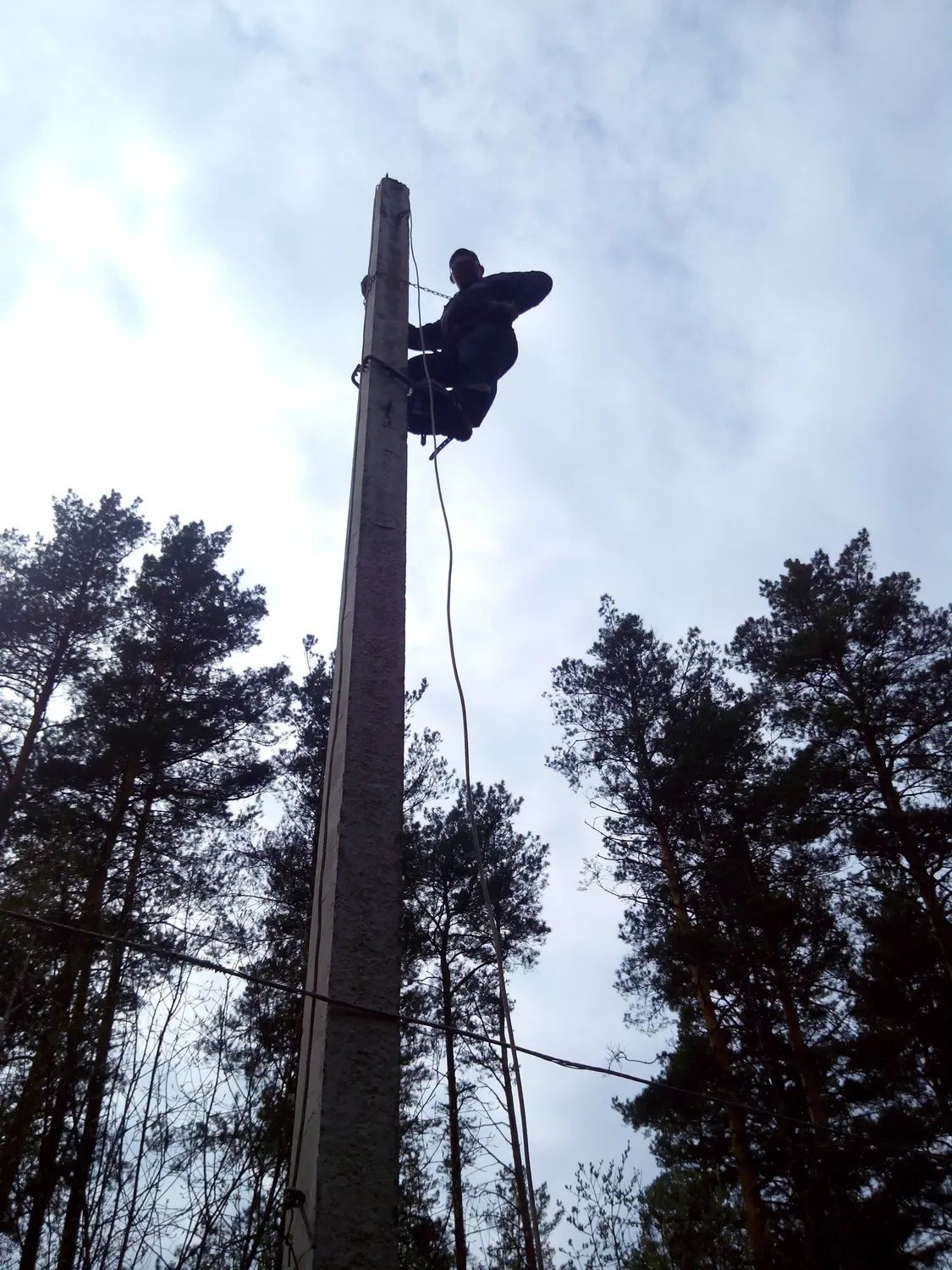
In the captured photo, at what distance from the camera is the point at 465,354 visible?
4133 millimetres

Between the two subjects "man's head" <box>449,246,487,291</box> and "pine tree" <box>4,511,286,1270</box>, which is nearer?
"man's head" <box>449,246,487,291</box>

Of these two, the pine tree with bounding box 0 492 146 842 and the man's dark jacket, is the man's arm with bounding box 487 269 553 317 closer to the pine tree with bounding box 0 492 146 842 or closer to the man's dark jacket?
the man's dark jacket

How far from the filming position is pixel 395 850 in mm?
2352

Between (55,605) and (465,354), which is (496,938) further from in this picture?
(55,605)

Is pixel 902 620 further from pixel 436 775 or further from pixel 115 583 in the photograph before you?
pixel 115 583

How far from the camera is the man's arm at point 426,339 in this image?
4.17 m

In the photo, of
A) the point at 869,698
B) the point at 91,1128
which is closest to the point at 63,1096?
the point at 91,1128

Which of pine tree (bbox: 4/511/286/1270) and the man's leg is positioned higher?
pine tree (bbox: 4/511/286/1270)

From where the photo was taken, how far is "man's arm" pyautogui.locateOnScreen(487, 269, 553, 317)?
443cm

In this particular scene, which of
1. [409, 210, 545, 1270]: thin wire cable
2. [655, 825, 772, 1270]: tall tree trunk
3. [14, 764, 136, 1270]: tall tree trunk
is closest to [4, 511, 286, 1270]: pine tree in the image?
[14, 764, 136, 1270]: tall tree trunk

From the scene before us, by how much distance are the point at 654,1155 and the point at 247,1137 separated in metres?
9.82

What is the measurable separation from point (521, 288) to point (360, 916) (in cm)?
328

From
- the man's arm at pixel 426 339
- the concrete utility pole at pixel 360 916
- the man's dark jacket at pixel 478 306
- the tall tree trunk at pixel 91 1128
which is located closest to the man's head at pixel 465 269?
the man's dark jacket at pixel 478 306

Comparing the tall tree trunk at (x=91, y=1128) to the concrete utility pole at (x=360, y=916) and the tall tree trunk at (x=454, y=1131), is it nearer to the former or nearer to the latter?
the concrete utility pole at (x=360, y=916)
